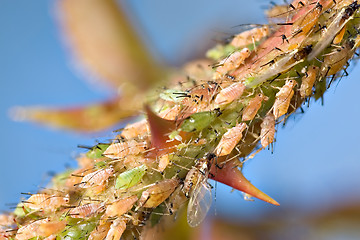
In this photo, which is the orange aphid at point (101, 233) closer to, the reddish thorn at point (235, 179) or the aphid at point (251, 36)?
the reddish thorn at point (235, 179)

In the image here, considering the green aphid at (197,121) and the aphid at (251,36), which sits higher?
the aphid at (251,36)

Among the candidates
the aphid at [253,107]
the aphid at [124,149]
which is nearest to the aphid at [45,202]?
the aphid at [124,149]

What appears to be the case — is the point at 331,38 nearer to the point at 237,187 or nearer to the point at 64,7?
the point at 237,187

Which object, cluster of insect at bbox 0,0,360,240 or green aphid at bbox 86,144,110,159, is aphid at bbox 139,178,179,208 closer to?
cluster of insect at bbox 0,0,360,240

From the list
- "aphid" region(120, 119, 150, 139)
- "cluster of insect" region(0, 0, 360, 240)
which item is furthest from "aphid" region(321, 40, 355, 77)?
"aphid" region(120, 119, 150, 139)

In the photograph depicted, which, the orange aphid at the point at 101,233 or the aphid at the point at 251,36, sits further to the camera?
the aphid at the point at 251,36

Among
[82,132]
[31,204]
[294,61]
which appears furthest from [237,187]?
[82,132]
